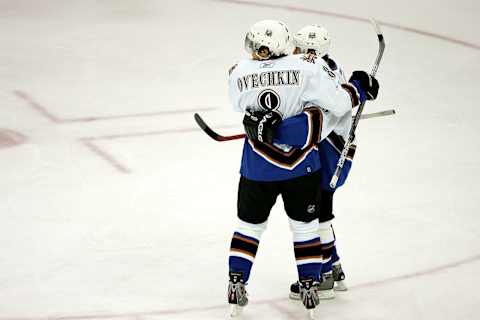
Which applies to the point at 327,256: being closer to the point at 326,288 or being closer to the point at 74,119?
the point at 326,288

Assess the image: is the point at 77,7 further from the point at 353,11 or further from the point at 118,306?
the point at 118,306

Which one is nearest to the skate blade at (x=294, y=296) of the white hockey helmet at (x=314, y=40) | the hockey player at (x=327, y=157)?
the hockey player at (x=327, y=157)

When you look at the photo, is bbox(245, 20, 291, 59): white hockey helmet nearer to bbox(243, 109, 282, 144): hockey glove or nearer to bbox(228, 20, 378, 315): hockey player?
bbox(228, 20, 378, 315): hockey player

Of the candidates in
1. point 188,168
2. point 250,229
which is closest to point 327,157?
point 250,229

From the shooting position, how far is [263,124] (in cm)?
373

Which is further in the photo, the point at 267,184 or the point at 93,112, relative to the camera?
the point at 93,112

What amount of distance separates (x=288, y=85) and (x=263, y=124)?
15 cm

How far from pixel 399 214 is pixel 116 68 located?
2815 mm

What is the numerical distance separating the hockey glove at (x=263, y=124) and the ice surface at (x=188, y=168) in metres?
0.71

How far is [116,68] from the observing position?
726 centimetres

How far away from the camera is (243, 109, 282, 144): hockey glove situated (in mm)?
3727

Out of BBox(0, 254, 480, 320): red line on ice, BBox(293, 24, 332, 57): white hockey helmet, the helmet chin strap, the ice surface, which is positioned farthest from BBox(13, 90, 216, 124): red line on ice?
the helmet chin strap

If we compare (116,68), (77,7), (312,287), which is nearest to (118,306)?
(312,287)

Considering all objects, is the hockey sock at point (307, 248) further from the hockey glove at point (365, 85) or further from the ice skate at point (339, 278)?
the hockey glove at point (365, 85)
